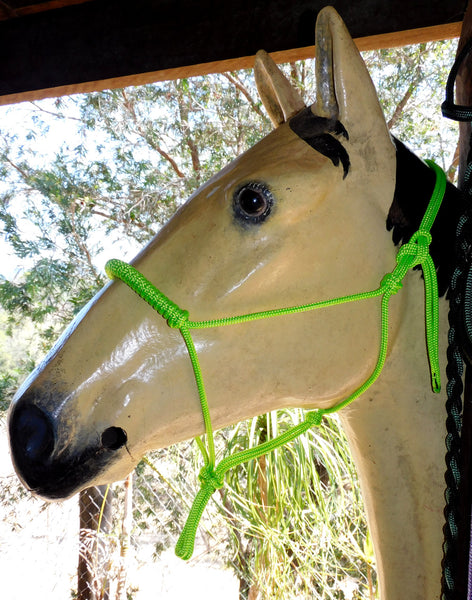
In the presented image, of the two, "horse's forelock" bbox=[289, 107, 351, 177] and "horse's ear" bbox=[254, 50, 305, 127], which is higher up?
"horse's ear" bbox=[254, 50, 305, 127]

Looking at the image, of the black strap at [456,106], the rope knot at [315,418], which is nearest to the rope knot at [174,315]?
the rope knot at [315,418]

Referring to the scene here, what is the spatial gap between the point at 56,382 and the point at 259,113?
15.1 feet

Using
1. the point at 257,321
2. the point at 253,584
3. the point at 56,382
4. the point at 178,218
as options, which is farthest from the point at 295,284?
the point at 253,584

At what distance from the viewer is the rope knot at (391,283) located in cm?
80

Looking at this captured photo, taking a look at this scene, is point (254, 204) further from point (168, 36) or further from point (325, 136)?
point (168, 36)

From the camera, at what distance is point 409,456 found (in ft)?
2.79

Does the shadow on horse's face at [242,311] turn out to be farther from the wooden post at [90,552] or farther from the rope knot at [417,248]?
the wooden post at [90,552]

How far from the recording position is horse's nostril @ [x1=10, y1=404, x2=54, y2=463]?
27.0 inches

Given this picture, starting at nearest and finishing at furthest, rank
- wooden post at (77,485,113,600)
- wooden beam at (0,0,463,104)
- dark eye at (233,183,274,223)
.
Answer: dark eye at (233,183,274,223), wooden beam at (0,0,463,104), wooden post at (77,485,113,600)

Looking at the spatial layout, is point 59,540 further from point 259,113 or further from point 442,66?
point 442,66

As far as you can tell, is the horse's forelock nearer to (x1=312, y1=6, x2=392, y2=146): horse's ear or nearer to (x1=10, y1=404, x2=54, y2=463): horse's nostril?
(x1=312, y1=6, x2=392, y2=146): horse's ear

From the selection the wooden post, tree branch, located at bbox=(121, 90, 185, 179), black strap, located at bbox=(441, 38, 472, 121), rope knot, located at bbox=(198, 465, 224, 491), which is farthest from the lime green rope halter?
tree branch, located at bbox=(121, 90, 185, 179)

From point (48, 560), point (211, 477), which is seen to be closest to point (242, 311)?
point (211, 477)

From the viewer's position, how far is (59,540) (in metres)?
4.13
